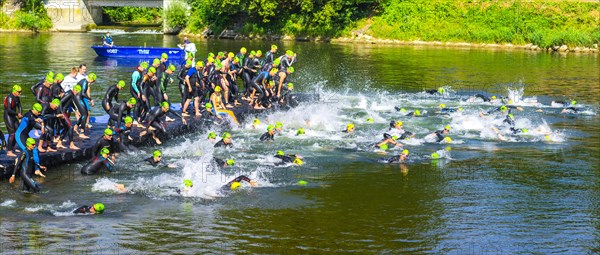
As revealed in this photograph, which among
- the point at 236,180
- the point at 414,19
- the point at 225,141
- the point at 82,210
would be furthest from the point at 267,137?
the point at 414,19

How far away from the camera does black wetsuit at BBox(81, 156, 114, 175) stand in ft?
75.3

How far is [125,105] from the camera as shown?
26.0 m

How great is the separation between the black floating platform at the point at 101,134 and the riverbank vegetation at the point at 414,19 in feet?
127

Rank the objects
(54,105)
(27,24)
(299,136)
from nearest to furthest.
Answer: (54,105)
(299,136)
(27,24)

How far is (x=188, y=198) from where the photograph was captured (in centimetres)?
2117

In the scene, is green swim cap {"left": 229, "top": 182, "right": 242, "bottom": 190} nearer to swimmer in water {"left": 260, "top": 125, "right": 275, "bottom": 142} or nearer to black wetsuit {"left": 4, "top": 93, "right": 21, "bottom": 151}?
swimmer in water {"left": 260, "top": 125, "right": 275, "bottom": 142}

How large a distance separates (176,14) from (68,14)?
11280 millimetres

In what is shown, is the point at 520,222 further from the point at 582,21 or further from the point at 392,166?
the point at 582,21

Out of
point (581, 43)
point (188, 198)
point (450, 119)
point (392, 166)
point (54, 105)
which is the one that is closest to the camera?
point (188, 198)

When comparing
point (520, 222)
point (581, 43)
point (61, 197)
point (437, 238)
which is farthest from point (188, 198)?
point (581, 43)

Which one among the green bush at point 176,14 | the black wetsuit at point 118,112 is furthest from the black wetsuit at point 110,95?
the green bush at point 176,14

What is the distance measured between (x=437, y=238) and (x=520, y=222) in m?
2.50

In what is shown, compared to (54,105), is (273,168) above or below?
below

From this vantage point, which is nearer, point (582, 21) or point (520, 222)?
point (520, 222)
